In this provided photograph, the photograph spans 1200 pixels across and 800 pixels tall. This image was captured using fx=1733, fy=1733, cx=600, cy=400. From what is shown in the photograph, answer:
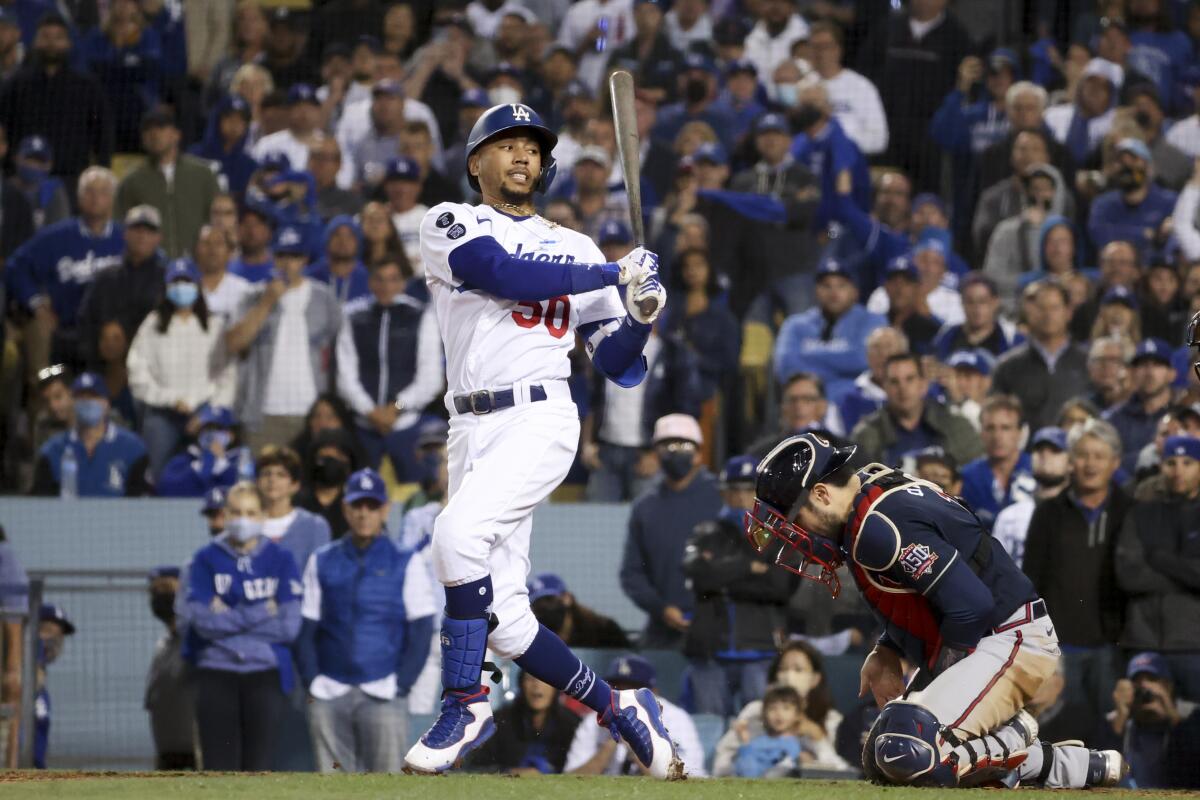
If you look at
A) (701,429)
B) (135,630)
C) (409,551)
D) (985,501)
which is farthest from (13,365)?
(985,501)

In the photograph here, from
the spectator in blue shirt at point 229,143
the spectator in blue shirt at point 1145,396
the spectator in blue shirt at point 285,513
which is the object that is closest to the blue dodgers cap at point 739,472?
the spectator in blue shirt at point 1145,396

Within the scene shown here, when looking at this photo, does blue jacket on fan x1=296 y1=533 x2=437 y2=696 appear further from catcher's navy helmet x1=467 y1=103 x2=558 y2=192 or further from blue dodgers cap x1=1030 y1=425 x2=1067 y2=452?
catcher's navy helmet x1=467 y1=103 x2=558 y2=192

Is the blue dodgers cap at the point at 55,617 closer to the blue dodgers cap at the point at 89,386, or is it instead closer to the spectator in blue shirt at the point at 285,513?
the spectator in blue shirt at the point at 285,513

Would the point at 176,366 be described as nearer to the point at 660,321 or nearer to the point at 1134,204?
the point at 660,321

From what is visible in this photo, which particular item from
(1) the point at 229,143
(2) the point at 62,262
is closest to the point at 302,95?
(1) the point at 229,143

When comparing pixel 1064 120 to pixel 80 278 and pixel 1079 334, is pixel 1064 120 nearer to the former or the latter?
pixel 1079 334

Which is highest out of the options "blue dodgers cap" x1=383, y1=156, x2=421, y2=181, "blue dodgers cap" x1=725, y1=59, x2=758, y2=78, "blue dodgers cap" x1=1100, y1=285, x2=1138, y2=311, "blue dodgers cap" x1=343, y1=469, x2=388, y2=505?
"blue dodgers cap" x1=725, y1=59, x2=758, y2=78

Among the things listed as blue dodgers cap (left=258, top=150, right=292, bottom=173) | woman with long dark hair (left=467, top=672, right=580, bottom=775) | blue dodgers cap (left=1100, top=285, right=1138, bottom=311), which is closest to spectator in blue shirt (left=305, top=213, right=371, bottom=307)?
blue dodgers cap (left=258, top=150, right=292, bottom=173)
